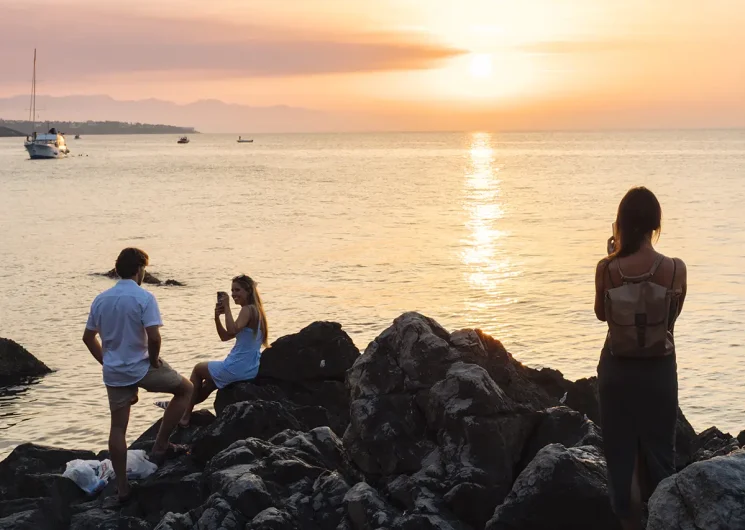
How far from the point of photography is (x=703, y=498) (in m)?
5.57

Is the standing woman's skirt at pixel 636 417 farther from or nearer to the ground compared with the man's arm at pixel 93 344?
farther from the ground

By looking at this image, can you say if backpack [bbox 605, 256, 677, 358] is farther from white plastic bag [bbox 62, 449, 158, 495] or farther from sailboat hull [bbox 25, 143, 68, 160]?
sailboat hull [bbox 25, 143, 68, 160]

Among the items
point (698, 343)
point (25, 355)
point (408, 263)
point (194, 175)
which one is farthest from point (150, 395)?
point (194, 175)

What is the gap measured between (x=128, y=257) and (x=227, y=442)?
7.48 ft

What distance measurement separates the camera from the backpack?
5.75 m

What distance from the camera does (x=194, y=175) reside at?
114938 millimetres

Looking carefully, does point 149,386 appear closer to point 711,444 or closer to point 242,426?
point 242,426

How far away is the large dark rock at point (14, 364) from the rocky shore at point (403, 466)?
7722 mm

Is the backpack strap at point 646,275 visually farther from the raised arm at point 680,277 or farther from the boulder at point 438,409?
the boulder at point 438,409

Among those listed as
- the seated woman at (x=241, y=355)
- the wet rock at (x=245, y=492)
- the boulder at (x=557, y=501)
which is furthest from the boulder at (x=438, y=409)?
the seated woman at (x=241, y=355)

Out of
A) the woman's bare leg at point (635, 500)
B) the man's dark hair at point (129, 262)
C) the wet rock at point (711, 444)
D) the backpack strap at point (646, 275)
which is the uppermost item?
the backpack strap at point (646, 275)

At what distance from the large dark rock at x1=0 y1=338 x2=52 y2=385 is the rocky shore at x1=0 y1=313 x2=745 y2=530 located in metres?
7.72

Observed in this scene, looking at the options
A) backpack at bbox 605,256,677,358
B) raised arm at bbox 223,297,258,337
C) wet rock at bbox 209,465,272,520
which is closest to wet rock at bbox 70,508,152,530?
wet rock at bbox 209,465,272,520

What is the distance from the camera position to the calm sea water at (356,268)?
712 inches
